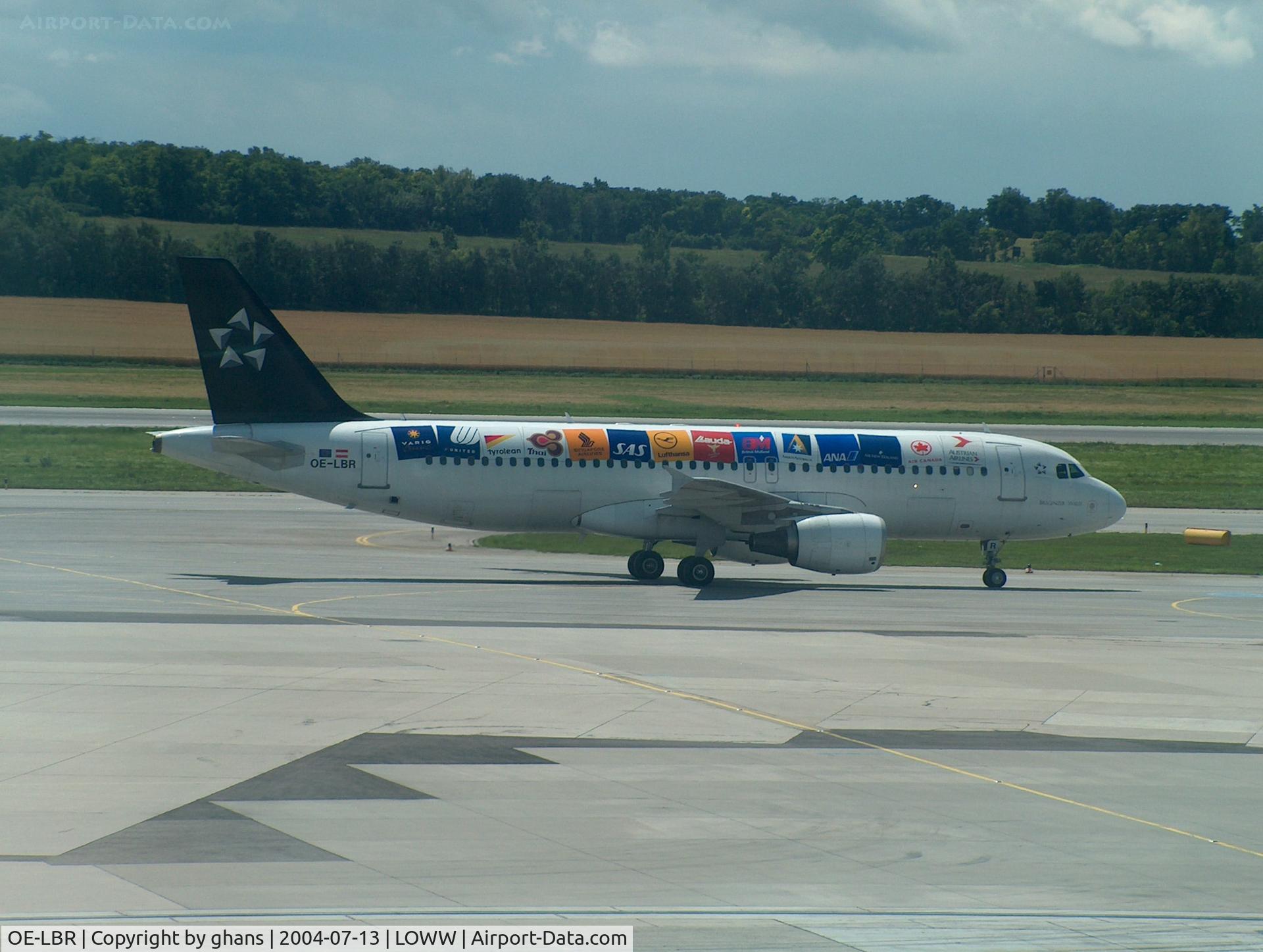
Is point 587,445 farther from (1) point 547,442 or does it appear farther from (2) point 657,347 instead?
(2) point 657,347

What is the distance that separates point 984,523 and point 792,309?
5032cm

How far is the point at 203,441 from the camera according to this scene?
3181 centimetres

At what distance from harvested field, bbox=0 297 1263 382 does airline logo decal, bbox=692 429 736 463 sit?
41490 millimetres

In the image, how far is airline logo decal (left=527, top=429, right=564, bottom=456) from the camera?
33094 millimetres

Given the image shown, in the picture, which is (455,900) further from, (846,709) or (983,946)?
(846,709)

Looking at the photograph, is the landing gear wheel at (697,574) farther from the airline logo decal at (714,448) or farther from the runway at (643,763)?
the airline logo decal at (714,448)

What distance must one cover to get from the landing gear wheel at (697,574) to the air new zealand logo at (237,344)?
11.8 metres

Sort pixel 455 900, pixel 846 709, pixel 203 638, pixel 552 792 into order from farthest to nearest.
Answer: pixel 203 638 < pixel 846 709 < pixel 552 792 < pixel 455 900

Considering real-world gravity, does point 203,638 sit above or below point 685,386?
below

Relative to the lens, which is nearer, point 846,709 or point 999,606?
point 846,709

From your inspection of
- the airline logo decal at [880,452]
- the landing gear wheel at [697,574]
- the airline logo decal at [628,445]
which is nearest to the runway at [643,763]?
the landing gear wheel at [697,574]

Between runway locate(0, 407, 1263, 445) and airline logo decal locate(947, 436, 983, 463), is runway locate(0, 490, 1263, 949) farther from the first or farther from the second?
runway locate(0, 407, 1263, 445)

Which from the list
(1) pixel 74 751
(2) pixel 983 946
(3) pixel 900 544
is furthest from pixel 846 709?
(3) pixel 900 544

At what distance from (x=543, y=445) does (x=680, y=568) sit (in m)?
4.64
